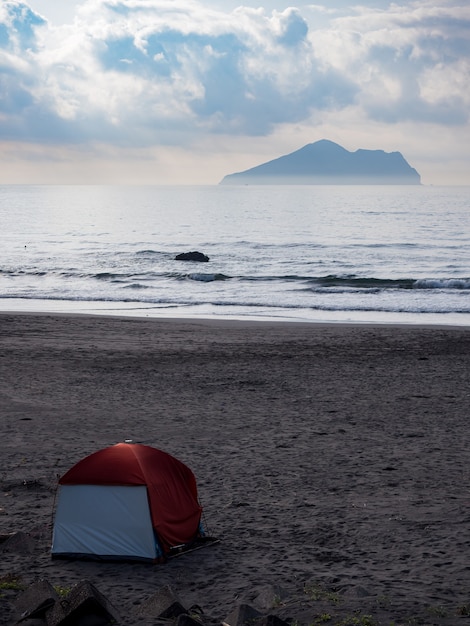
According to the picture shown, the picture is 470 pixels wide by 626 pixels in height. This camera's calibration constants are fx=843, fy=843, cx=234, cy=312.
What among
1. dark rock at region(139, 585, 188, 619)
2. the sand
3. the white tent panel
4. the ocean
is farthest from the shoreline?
dark rock at region(139, 585, 188, 619)

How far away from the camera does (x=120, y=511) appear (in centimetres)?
787

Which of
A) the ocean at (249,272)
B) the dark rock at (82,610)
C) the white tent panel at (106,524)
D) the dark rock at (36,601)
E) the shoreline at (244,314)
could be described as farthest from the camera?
the ocean at (249,272)

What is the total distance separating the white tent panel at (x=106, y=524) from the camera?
778 centimetres

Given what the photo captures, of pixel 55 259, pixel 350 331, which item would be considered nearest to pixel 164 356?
pixel 350 331

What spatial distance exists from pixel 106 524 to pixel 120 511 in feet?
0.58

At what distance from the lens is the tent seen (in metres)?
7.79

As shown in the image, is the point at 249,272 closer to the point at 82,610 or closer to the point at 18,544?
the point at 18,544

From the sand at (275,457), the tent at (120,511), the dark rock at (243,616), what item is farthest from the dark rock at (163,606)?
the tent at (120,511)

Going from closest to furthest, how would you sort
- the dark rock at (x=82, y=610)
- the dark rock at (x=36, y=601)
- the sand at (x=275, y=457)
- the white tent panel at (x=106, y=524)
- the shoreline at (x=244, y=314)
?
the dark rock at (x=82, y=610)
the dark rock at (x=36, y=601)
the sand at (x=275, y=457)
the white tent panel at (x=106, y=524)
the shoreline at (x=244, y=314)

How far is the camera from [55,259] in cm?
5450

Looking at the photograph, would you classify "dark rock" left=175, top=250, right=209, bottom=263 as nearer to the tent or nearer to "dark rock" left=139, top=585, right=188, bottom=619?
the tent

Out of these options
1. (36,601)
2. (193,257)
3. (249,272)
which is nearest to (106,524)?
(36,601)

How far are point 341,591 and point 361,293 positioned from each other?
3063 centimetres

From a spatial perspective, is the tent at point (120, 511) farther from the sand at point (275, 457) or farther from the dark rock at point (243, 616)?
the dark rock at point (243, 616)
